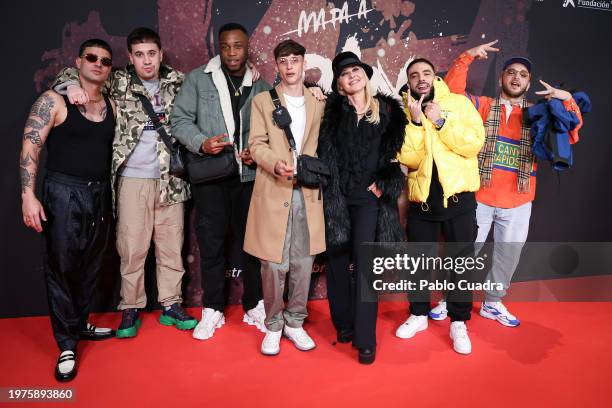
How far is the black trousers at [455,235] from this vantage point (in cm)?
322

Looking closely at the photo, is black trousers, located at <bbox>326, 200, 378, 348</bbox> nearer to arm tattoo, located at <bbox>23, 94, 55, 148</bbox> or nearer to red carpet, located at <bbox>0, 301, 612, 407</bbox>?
red carpet, located at <bbox>0, 301, 612, 407</bbox>

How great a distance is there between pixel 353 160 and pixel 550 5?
9.64ft

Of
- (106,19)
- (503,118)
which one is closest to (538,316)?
(503,118)

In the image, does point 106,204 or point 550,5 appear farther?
point 550,5

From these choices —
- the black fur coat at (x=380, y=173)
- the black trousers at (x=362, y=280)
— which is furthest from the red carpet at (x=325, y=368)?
the black fur coat at (x=380, y=173)

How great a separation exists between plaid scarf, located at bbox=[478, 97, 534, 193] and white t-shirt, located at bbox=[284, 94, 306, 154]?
154cm

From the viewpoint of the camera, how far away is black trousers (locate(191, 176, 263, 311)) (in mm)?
3371

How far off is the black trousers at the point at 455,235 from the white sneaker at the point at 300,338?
3.34ft

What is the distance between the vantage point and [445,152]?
10.3 feet

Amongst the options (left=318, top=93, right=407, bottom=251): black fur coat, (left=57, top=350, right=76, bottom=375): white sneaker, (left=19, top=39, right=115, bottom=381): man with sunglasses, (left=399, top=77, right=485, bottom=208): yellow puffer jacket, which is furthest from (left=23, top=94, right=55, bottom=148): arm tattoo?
(left=399, top=77, right=485, bottom=208): yellow puffer jacket

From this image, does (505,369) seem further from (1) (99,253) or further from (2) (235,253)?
(1) (99,253)

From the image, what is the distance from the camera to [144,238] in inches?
133

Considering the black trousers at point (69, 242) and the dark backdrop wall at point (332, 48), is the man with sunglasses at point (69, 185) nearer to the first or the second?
the black trousers at point (69, 242)

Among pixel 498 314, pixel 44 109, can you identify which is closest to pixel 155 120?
pixel 44 109
